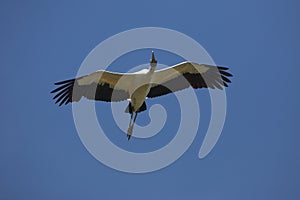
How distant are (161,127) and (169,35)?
7.70 feet

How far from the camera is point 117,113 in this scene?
14.9 m

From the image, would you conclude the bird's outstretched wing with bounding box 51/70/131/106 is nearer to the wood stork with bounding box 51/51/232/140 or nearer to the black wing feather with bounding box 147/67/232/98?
the wood stork with bounding box 51/51/232/140

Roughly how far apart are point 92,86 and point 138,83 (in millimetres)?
1034

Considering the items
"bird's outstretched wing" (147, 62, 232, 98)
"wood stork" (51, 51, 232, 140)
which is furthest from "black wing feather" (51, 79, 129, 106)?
"bird's outstretched wing" (147, 62, 232, 98)

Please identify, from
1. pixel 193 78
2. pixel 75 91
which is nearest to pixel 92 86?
pixel 75 91

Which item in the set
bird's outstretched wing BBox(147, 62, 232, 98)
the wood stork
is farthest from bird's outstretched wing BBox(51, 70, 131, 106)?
bird's outstretched wing BBox(147, 62, 232, 98)

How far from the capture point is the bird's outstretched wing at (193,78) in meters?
Answer: 14.0

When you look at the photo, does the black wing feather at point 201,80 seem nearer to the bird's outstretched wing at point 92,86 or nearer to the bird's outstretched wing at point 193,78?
the bird's outstretched wing at point 193,78

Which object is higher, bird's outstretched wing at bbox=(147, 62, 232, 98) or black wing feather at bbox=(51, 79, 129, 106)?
bird's outstretched wing at bbox=(147, 62, 232, 98)

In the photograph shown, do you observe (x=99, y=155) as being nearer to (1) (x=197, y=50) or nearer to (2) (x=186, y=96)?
(2) (x=186, y=96)

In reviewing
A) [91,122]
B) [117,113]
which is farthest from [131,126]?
[91,122]

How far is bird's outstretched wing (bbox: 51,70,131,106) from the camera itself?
545 inches

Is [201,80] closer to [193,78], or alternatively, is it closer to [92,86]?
[193,78]

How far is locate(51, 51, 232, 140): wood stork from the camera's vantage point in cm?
1388
